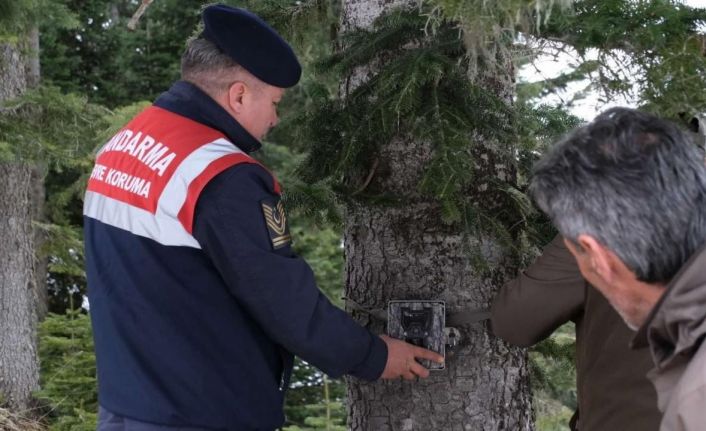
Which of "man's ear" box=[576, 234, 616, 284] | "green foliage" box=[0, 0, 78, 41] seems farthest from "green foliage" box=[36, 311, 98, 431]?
"man's ear" box=[576, 234, 616, 284]

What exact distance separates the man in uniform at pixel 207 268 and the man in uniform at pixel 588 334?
512 mm

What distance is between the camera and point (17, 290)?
30.5 ft

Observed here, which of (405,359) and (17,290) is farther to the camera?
(17,290)

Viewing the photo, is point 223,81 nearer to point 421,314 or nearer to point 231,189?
point 231,189

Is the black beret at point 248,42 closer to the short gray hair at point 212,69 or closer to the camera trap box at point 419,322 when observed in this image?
the short gray hair at point 212,69

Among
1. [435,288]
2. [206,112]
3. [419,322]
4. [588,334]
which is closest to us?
[588,334]

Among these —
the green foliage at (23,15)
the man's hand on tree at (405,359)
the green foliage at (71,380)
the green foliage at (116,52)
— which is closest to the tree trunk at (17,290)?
the green foliage at (71,380)

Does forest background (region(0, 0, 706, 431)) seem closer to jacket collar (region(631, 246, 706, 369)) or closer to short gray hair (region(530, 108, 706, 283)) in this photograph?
short gray hair (region(530, 108, 706, 283))

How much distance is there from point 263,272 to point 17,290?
745 cm

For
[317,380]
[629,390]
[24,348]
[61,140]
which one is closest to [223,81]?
[629,390]

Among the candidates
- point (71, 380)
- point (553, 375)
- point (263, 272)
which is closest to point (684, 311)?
point (263, 272)

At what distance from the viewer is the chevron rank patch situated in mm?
2654

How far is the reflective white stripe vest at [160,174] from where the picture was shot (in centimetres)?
264

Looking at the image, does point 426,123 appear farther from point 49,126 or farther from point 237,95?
point 49,126
